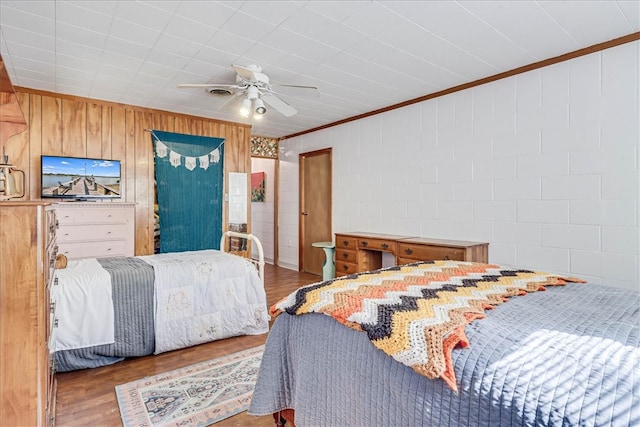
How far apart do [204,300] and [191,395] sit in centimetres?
89

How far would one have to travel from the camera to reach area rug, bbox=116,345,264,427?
1901 mm

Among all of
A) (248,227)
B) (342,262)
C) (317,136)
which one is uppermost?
(317,136)

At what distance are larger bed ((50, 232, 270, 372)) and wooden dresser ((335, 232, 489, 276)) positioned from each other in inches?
60.6

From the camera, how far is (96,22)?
2.45 metres

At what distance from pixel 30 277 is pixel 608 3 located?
3372 mm

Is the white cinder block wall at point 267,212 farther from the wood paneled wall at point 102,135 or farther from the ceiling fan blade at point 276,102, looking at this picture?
the ceiling fan blade at point 276,102

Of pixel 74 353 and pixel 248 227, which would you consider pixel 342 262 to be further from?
pixel 74 353

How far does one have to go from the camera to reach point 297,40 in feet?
8.80

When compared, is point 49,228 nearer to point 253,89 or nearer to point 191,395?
point 191,395

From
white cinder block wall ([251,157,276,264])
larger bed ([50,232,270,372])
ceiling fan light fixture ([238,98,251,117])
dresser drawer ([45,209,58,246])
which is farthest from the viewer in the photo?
white cinder block wall ([251,157,276,264])

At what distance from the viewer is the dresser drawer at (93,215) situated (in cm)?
373

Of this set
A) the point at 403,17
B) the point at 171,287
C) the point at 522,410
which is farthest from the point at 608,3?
the point at 171,287

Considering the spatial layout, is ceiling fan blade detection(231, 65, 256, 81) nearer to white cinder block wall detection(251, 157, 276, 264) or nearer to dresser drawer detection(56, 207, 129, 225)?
dresser drawer detection(56, 207, 129, 225)

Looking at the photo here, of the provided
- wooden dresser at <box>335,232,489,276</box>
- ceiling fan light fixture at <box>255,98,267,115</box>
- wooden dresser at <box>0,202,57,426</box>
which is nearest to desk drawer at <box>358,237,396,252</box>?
wooden dresser at <box>335,232,489,276</box>
